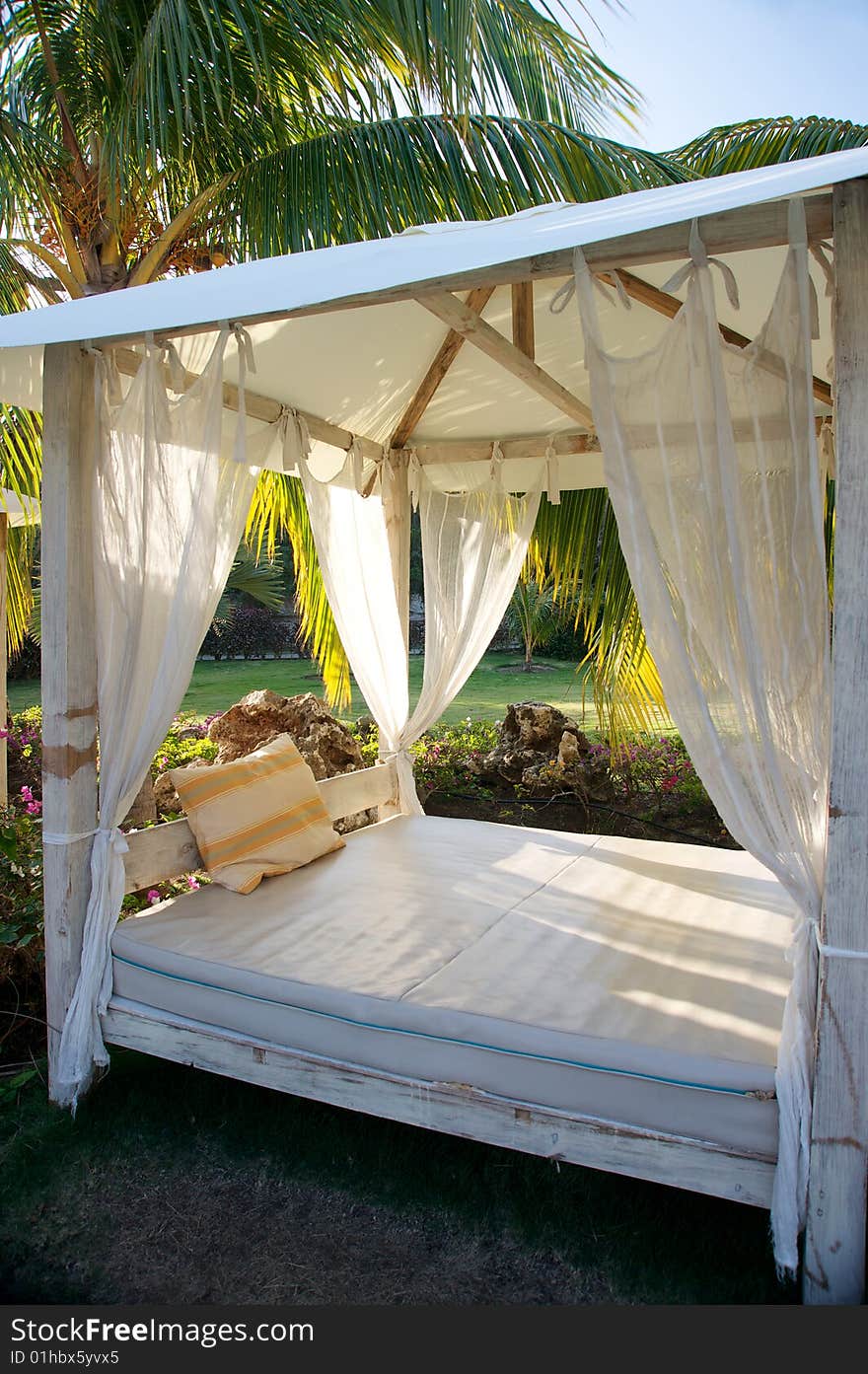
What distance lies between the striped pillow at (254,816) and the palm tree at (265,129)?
1.87 meters

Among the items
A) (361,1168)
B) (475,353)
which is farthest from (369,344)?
(361,1168)

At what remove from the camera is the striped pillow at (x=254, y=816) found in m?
3.22

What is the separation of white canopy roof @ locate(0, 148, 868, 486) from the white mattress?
5.45 ft

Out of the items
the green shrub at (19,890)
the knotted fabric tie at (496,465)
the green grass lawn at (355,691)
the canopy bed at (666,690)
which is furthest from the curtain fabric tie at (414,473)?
the green grass lawn at (355,691)

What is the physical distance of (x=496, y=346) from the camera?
9.73 ft

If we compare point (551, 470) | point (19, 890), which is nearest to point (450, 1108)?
point (19, 890)

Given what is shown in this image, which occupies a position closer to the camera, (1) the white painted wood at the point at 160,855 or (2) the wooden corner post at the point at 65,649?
(2) the wooden corner post at the point at 65,649

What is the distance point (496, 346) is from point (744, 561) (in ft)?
4.52

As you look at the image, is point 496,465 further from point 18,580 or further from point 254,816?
point 18,580

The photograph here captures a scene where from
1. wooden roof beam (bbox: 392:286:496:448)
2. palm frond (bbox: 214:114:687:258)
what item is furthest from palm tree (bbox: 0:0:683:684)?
wooden roof beam (bbox: 392:286:496:448)

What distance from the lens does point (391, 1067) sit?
229 cm

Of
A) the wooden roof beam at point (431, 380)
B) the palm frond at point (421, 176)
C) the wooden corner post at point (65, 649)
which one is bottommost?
the wooden corner post at point (65, 649)

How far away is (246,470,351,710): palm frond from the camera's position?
202 inches

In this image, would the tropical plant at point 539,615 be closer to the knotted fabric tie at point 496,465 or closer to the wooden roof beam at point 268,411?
the knotted fabric tie at point 496,465
